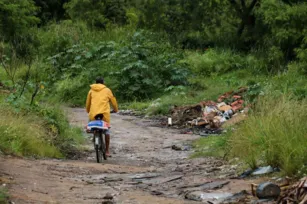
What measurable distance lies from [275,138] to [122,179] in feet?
7.25

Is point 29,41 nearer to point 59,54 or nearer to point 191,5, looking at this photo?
point 59,54

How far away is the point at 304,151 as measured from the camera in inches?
276

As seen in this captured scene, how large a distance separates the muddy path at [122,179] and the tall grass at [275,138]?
0.40 metres

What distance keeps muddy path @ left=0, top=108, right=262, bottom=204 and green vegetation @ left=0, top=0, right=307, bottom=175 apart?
1.97ft

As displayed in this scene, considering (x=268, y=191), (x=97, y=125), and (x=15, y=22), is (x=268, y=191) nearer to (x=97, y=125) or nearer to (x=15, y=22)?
(x=97, y=125)

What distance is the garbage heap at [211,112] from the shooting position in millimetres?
16609

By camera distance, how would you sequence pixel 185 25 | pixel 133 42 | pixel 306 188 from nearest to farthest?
pixel 306 188
pixel 133 42
pixel 185 25

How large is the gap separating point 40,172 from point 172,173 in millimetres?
1916

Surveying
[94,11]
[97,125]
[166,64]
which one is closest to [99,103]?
[97,125]

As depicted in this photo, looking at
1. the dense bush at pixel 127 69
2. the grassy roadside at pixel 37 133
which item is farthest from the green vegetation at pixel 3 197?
the dense bush at pixel 127 69

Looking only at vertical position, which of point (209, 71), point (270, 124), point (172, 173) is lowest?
point (209, 71)

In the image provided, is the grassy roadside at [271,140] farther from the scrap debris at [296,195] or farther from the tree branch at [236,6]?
the tree branch at [236,6]

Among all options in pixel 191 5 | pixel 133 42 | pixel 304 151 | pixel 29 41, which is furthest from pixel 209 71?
pixel 304 151

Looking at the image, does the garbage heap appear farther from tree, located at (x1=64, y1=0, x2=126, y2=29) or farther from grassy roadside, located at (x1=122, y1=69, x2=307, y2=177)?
tree, located at (x1=64, y1=0, x2=126, y2=29)
